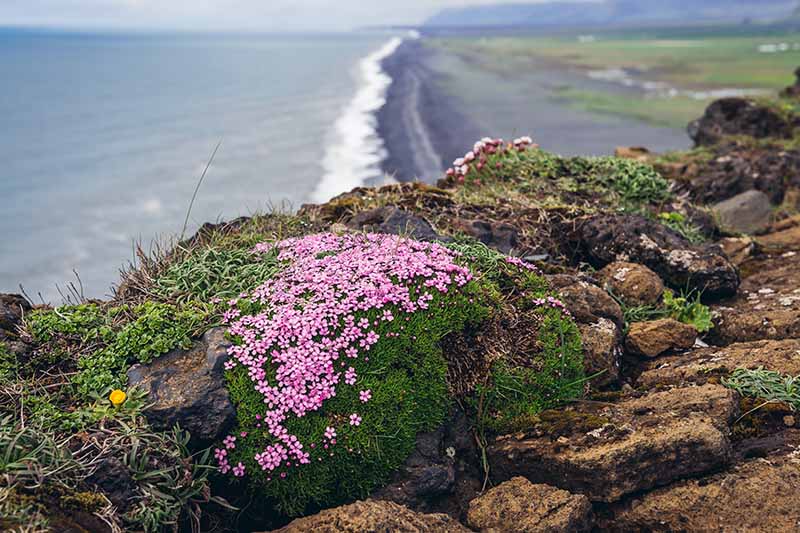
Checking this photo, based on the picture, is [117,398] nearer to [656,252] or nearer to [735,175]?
[656,252]

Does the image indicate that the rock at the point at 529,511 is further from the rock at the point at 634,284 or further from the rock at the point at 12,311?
the rock at the point at 12,311

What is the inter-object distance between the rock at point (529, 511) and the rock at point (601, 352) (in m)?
1.56

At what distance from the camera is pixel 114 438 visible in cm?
476

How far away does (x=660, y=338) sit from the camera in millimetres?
6855

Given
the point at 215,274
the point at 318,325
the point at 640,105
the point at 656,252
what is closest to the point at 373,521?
the point at 318,325

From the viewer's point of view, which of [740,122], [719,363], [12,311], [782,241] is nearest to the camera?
[12,311]

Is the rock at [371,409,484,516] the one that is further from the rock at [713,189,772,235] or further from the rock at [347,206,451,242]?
the rock at [713,189,772,235]

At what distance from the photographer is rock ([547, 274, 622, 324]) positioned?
21.9 feet

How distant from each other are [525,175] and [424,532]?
25.9 ft

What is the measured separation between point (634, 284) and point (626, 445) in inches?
122

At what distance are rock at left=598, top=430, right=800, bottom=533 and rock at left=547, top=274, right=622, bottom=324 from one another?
6.81 feet

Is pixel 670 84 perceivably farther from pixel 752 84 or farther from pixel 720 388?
pixel 720 388

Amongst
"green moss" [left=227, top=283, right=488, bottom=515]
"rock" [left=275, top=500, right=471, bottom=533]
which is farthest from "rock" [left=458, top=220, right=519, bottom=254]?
"rock" [left=275, top=500, right=471, bottom=533]

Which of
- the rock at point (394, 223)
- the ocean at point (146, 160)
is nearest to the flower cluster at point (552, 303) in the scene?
the rock at point (394, 223)
